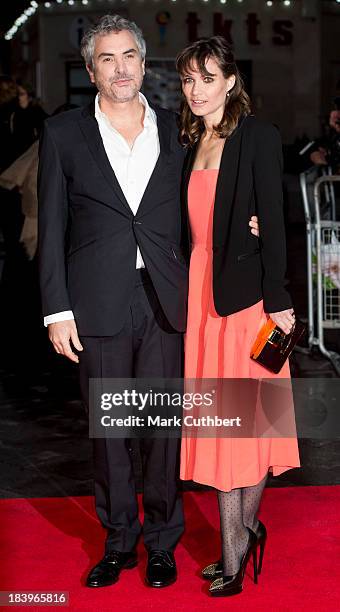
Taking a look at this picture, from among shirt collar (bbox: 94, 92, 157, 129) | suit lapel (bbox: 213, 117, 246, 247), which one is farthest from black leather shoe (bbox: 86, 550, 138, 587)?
shirt collar (bbox: 94, 92, 157, 129)

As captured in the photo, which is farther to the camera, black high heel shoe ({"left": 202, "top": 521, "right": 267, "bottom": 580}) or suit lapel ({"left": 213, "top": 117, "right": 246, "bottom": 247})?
black high heel shoe ({"left": 202, "top": 521, "right": 267, "bottom": 580})

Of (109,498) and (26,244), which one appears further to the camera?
(26,244)

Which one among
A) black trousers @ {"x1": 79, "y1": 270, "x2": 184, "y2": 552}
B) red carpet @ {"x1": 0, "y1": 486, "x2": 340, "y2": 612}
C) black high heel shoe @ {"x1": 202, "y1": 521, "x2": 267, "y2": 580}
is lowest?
red carpet @ {"x1": 0, "y1": 486, "x2": 340, "y2": 612}

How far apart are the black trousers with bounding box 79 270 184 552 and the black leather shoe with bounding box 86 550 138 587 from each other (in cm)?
3

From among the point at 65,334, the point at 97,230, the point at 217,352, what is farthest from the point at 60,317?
the point at 217,352

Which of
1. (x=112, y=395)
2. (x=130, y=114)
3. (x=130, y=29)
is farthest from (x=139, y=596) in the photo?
(x=130, y=29)

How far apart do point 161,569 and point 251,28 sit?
1694cm

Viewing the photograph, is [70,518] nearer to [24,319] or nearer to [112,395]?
[112,395]

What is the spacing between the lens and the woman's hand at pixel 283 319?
295 cm

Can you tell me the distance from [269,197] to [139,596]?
1224mm

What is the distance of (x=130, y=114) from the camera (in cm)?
312

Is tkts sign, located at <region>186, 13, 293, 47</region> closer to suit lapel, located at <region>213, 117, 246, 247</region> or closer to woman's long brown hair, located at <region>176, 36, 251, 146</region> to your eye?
woman's long brown hair, located at <region>176, 36, 251, 146</region>

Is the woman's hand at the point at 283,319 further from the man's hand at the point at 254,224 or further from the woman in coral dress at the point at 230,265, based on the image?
the man's hand at the point at 254,224

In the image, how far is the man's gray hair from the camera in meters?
3.03
